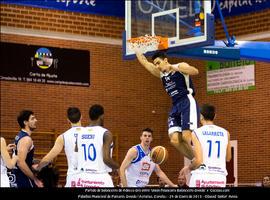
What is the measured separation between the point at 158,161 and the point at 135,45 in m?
2.23

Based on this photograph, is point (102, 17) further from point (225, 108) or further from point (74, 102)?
A: point (225, 108)

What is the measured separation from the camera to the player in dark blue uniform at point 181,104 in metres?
13.1

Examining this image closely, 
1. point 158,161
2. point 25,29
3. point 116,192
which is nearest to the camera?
point 116,192

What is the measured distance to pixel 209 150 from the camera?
11.3 m

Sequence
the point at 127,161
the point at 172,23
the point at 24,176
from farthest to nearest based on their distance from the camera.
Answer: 1. the point at 172,23
2. the point at 127,161
3. the point at 24,176

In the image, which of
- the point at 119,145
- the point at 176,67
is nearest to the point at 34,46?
the point at 119,145

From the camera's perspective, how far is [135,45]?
14781mm

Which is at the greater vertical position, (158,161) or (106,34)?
(106,34)

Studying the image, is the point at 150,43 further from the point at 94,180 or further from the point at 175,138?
the point at 94,180

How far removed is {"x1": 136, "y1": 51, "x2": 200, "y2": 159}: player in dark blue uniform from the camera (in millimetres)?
13086

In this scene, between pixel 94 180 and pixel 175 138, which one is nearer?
pixel 94 180

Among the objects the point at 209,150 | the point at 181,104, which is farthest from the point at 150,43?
the point at 209,150

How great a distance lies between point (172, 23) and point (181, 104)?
8.29 feet

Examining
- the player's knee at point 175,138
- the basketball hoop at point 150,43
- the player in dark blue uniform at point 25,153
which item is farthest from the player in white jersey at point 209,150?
the basketball hoop at point 150,43
